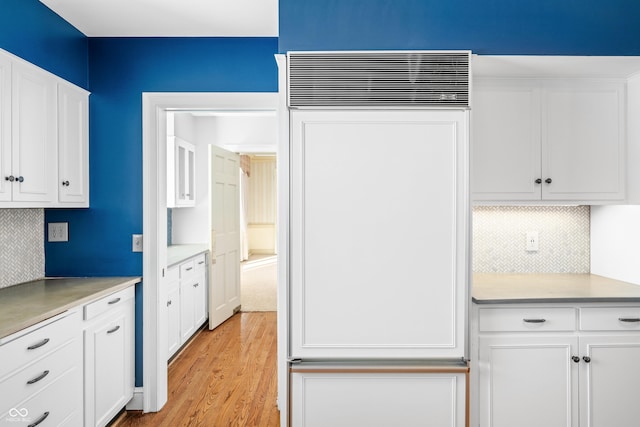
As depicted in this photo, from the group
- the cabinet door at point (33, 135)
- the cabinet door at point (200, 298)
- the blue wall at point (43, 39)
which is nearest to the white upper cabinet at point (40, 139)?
the cabinet door at point (33, 135)

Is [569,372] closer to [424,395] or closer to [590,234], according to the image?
[424,395]

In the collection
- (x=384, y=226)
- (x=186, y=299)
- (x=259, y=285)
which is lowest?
(x=259, y=285)

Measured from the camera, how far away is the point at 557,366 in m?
2.09

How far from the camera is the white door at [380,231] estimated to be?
197 centimetres

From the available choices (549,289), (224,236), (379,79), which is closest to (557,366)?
(549,289)

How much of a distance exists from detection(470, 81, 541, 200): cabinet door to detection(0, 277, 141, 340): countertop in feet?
7.02

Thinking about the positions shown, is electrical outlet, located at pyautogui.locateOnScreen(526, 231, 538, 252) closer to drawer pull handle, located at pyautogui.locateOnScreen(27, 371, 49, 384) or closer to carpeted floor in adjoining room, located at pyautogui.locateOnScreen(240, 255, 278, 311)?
drawer pull handle, located at pyautogui.locateOnScreen(27, 371, 49, 384)

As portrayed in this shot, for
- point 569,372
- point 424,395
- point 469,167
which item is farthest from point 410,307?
point 569,372

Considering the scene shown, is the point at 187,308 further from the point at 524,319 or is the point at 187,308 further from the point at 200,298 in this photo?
the point at 524,319

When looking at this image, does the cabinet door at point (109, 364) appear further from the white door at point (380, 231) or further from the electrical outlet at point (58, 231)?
the white door at point (380, 231)

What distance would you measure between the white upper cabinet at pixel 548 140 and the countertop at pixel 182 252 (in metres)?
2.66

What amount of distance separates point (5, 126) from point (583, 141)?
2966 millimetres

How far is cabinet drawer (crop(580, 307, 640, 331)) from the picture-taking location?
210cm

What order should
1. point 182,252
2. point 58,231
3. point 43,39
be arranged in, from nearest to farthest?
point 43,39, point 58,231, point 182,252
